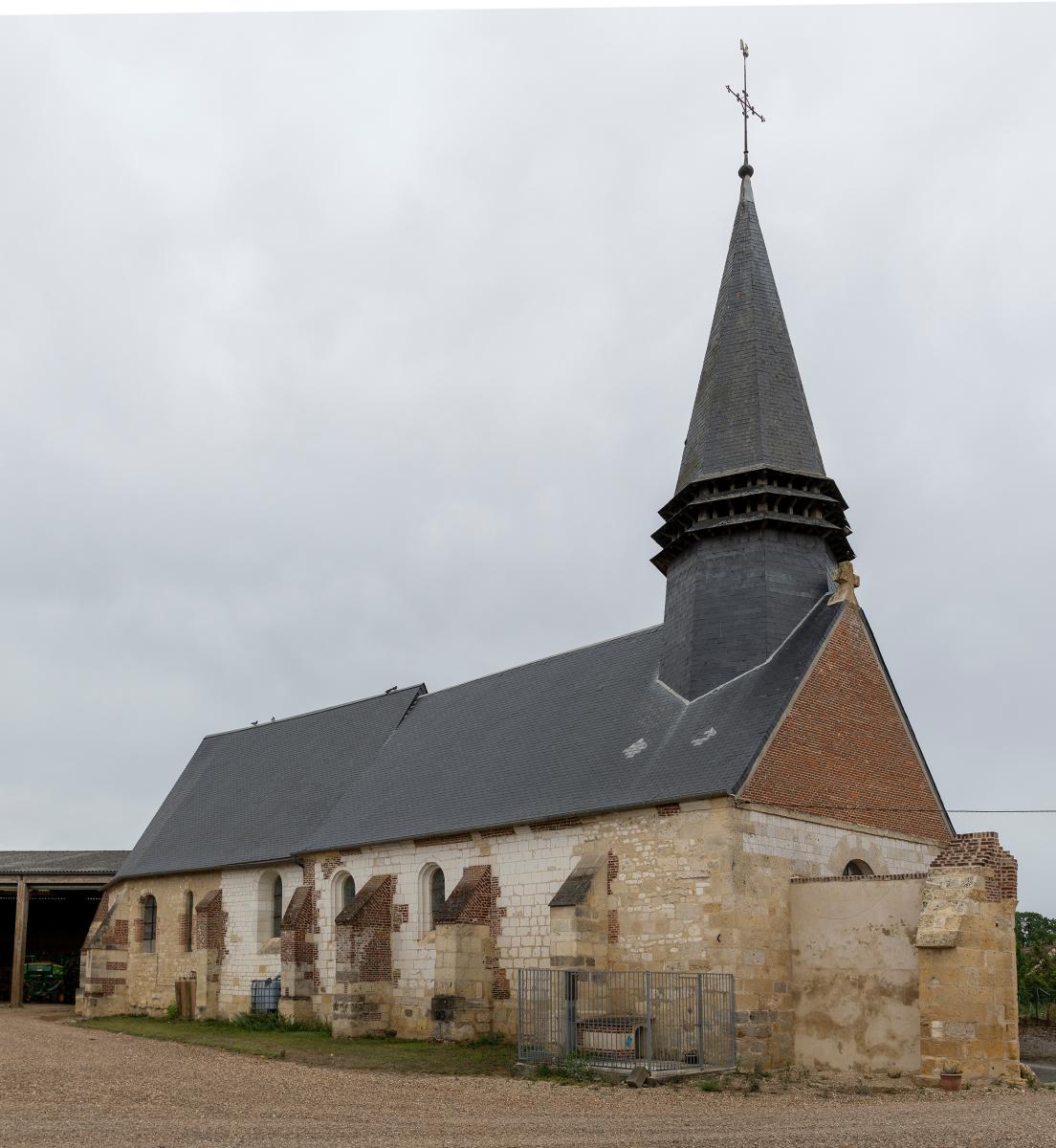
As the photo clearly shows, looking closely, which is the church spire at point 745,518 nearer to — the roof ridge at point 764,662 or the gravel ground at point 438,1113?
the roof ridge at point 764,662

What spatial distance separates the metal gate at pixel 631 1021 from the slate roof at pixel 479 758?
2790 millimetres

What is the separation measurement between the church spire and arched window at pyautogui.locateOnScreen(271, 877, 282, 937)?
1158 cm

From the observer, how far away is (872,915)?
696 inches

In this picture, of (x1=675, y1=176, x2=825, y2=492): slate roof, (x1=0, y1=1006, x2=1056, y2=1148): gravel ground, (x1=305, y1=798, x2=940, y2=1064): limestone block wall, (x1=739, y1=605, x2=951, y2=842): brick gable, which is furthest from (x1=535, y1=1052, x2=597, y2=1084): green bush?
(x1=675, y1=176, x2=825, y2=492): slate roof

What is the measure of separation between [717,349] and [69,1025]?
21650mm

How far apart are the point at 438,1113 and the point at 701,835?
6.72m

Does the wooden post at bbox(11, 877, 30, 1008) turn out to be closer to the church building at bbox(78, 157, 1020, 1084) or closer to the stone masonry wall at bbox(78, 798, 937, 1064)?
the church building at bbox(78, 157, 1020, 1084)

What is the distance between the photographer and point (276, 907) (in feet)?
93.9

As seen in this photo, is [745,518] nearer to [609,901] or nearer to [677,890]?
[677,890]

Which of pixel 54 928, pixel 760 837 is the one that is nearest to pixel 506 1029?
pixel 760 837

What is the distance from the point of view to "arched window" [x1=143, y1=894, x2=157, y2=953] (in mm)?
32344

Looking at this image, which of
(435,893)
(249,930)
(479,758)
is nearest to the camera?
(435,893)

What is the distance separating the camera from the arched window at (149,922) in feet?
106

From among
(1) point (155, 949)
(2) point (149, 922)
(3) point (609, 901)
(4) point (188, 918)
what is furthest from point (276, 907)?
(3) point (609, 901)
